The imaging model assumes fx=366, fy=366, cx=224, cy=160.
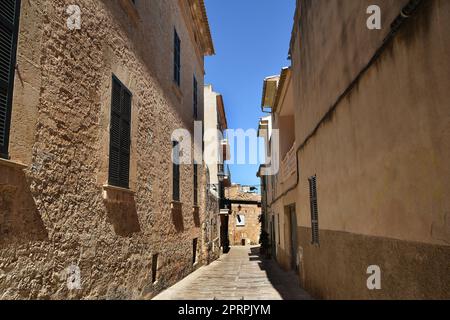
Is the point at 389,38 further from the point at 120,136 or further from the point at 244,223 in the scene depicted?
the point at 244,223

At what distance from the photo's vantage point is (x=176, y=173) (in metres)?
9.55

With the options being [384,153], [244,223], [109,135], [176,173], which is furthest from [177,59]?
[244,223]

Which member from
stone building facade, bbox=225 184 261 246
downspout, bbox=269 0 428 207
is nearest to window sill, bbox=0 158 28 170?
downspout, bbox=269 0 428 207

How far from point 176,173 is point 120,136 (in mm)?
3949

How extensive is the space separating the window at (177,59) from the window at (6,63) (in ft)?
21.0

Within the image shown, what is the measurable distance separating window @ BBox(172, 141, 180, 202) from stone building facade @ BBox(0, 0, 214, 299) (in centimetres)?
30

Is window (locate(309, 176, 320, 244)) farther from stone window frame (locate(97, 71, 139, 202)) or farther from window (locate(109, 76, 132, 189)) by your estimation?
window (locate(109, 76, 132, 189))

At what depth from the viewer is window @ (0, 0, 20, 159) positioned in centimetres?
304

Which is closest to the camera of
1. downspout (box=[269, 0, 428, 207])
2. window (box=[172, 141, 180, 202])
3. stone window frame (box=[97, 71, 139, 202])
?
downspout (box=[269, 0, 428, 207])

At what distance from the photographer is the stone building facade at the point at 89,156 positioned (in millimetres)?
3314
